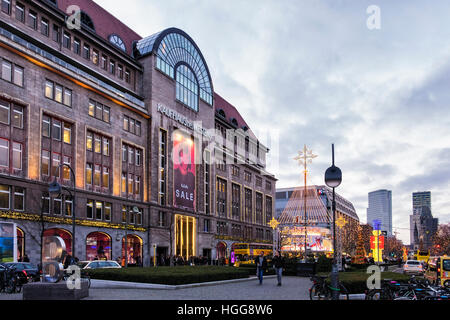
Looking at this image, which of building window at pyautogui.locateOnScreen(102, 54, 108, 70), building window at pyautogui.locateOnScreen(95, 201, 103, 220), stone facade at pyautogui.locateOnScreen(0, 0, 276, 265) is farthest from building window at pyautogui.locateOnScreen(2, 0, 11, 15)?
building window at pyautogui.locateOnScreen(95, 201, 103, 220)

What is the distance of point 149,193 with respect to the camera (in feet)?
204

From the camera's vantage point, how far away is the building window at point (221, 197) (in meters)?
86.4

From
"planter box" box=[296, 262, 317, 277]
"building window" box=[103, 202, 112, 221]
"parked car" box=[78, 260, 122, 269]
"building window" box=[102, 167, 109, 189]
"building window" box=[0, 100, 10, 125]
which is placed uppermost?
"building window" box=[0, 100, 10, 125]

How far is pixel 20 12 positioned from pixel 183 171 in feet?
104

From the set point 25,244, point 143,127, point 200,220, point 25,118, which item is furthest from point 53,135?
point 200,220

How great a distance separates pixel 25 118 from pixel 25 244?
37.0ft

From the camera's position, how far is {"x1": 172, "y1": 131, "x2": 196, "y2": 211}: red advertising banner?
6775 cm

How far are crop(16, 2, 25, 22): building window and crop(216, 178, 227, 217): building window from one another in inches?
1892

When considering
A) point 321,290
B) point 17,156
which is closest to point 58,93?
point 17,156

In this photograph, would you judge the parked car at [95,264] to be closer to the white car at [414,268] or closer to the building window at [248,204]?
the white car at [414,268]

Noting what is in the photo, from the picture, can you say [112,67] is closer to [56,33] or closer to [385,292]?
[56,33]

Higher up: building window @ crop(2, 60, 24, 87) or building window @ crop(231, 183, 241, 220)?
building window @ crop(2, 60, 24, 87)

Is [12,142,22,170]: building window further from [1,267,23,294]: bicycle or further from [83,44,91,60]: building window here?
[1,267,23,294]: bicycle

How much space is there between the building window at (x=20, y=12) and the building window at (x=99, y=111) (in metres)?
11.2
